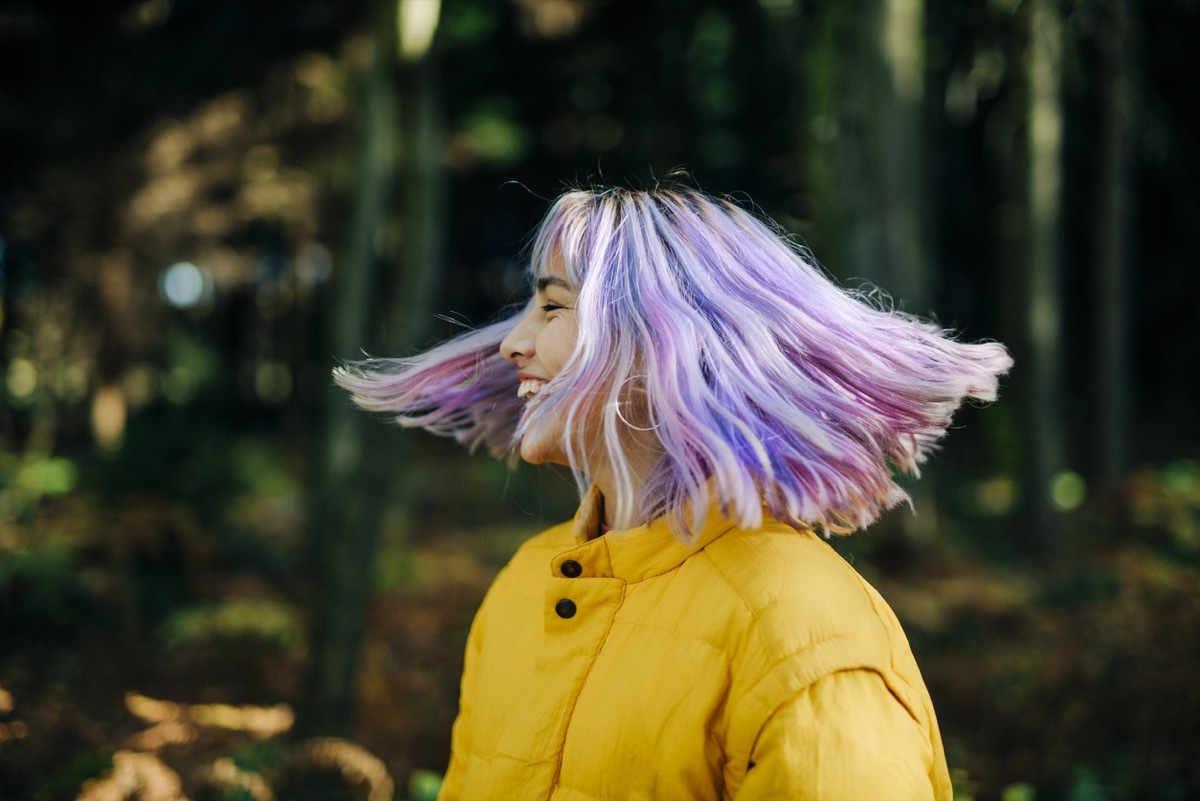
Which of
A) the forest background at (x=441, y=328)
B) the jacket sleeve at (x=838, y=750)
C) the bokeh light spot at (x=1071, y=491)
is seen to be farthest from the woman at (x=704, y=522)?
the bokeh light spot at (x=1071, y=491)

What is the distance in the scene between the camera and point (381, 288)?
4.62 meters

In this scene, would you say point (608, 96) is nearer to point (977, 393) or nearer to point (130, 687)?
point (130, 687)

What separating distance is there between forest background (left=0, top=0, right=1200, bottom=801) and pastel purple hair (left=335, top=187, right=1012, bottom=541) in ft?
1.34

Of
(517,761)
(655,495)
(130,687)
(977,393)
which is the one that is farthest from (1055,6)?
(130,687)

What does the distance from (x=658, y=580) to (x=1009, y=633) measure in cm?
679

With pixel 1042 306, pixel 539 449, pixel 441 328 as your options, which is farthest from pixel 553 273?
pixel 1042 306

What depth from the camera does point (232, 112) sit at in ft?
35.8

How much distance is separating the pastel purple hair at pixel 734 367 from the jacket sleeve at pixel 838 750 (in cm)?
35

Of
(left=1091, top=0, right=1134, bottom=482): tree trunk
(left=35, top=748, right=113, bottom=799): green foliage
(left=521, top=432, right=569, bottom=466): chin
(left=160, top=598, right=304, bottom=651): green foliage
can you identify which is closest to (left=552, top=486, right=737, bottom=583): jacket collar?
(left=521, top=432, right=569, bottom=466): chin

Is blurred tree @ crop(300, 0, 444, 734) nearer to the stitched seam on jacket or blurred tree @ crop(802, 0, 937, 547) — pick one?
blurred tree @ crop(802, 0, 937, 547)

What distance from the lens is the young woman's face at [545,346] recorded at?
185 cm

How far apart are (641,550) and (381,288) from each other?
3280mm

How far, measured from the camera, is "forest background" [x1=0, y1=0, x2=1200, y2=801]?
451cm

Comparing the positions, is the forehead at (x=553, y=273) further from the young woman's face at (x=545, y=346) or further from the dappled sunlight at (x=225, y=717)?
the dappled sunlight at (x=225, y=717)
